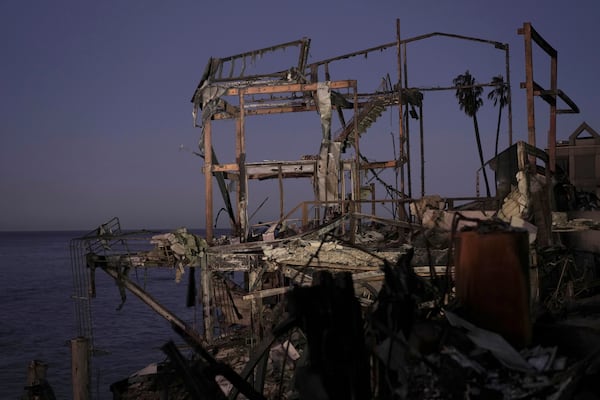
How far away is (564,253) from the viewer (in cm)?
1277

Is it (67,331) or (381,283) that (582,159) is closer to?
(381,283)

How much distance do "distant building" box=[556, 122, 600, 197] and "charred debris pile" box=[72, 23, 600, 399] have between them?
15.8ft

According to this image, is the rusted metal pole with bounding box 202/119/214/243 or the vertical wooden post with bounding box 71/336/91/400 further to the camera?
the rusted metal pole with bounding box 202/119/214/243

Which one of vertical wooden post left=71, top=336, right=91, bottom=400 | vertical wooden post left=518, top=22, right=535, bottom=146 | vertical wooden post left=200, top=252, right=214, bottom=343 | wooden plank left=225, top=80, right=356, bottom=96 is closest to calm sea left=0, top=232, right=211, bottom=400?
vertical wooden post left=200, top=252, right=214, bottom=343

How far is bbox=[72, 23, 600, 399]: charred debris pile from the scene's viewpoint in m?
3.41

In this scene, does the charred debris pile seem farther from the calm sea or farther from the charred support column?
the calm sea

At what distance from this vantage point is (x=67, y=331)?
44125 millimetres

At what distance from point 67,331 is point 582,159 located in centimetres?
3952

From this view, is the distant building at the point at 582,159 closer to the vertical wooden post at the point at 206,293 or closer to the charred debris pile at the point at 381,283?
the charred debris pile at the point at 381,283

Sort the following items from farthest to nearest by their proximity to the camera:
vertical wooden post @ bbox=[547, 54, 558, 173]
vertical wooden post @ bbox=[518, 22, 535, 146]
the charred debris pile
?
vertical wooden post @ bbox=[547, 54, 558, 173]
vertical wooden post @ bbox=[518, 22, 535, 146]
the charred debris pile

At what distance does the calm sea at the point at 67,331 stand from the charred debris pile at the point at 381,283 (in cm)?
284

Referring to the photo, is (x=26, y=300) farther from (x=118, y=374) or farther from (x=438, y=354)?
(x=438, y=354)

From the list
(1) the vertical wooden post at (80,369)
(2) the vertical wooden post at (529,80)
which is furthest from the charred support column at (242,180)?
(1) the vertical wooden post at (80,369)

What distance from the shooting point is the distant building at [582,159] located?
21.9 metres
